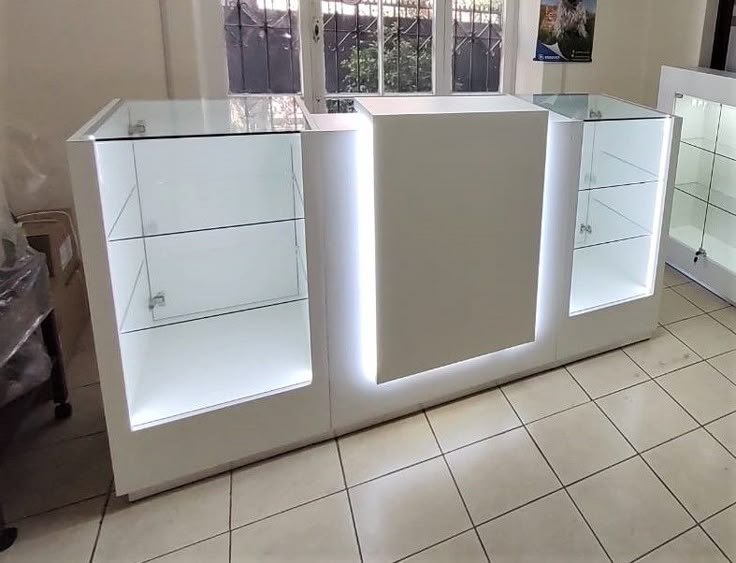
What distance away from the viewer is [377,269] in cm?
203

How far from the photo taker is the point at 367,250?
6.68 feet

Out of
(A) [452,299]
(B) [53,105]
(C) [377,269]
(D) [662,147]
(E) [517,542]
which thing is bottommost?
(E) [517,542]

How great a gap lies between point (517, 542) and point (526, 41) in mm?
2851

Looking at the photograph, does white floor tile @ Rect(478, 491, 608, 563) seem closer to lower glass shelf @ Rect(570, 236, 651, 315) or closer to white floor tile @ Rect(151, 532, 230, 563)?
white floor tile @ Rect(151, 532, 230, 563)

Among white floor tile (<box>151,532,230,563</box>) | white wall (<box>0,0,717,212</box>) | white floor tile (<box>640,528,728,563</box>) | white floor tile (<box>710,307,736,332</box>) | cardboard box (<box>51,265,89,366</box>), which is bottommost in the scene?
white floor tile (<box>640,528,728,563</box>)

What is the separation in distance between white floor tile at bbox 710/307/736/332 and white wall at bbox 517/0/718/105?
1510mm

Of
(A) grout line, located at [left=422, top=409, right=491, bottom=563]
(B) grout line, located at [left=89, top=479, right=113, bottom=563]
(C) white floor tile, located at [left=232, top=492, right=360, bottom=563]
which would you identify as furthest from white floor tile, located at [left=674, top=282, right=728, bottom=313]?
(B) grout line, located at [left=89, top=479, right=113, bottom=563]

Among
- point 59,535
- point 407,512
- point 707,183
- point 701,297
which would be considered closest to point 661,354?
point 701,297

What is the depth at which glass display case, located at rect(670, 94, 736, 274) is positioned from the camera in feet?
10.9

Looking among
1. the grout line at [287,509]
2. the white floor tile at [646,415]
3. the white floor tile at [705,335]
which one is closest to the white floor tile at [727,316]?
the white floor tile at [705,335]

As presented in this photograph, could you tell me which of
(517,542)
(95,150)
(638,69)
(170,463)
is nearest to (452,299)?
(517,542)

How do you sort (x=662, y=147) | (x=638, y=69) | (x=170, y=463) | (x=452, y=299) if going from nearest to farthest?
(x=170, y=463) → (x=452, y=299) → (x=662, y=147) → (x=638, y=69)

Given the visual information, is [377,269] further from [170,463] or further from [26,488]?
[26,488]

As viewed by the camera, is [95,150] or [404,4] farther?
[404,4]
